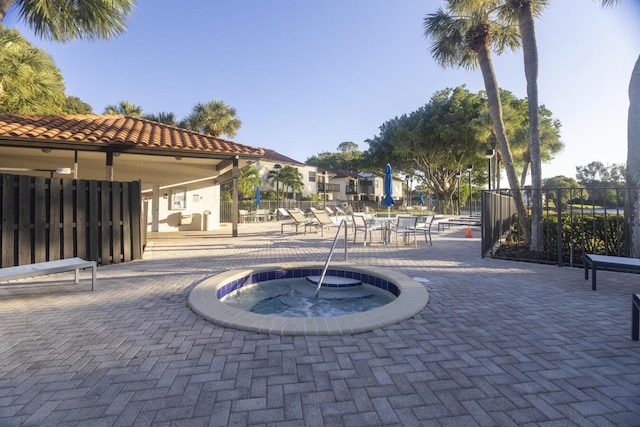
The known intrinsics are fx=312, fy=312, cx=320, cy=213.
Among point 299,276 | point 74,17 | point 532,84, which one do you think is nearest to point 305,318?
point 299,276

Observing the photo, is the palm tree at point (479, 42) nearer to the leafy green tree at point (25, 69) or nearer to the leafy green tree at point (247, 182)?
the leafy green tree at point (25, 69)

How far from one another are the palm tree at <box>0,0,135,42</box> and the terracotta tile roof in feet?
8.08

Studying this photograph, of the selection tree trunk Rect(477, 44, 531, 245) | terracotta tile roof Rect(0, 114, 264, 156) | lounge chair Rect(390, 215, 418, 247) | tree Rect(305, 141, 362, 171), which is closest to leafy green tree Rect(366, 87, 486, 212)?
tree trunk Rect(477, 44, 531, 245)

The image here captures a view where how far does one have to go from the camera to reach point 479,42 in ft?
29.1

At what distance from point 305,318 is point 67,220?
540 centimetres

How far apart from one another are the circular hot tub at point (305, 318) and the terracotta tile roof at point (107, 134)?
5584 millimetres

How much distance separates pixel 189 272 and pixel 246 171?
84.5 ft

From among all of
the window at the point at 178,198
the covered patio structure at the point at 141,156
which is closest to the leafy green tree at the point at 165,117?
the covered patio structure at the point at 141,156

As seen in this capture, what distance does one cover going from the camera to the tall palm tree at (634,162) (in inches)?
226

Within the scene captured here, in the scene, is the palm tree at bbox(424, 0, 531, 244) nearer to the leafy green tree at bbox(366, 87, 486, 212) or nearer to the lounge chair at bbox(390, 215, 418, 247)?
the lounge chair at bbox(390, 215, 418, 247)

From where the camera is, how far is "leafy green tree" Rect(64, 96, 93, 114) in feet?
84.1

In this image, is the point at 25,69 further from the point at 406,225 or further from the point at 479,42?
the point at 479,42

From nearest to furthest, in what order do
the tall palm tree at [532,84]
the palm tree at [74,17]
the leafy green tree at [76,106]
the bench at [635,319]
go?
1. the bench at [635,319]
2. the tall palm tree at [532,84]
3. the palm tree at [74,17]
4. the leafy green tree at [76,106]

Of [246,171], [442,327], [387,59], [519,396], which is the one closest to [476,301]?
[442,327]
